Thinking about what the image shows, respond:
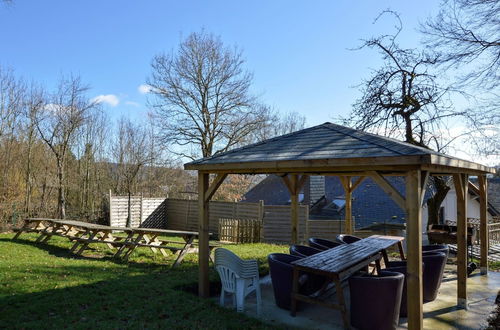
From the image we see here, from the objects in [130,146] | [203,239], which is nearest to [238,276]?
[203,239]

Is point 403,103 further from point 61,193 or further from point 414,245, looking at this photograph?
point 61,193

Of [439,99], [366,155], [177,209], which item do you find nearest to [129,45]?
[177,209]

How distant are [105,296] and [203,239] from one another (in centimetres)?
162

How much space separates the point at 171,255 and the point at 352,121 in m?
6.50

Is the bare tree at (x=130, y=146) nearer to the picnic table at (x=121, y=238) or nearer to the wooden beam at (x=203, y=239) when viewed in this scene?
the picnic table at (x=121, y=238)

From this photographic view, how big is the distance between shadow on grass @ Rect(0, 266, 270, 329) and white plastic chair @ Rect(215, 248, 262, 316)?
→ 0.28 meters

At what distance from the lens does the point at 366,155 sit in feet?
13.5

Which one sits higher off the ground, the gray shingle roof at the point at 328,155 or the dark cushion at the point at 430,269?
the gray shingle roof at the point at 328,155

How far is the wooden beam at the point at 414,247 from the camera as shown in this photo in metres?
3.90

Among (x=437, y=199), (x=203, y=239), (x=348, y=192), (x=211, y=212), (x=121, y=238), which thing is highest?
(x=348, y=192)

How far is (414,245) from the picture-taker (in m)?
3.94

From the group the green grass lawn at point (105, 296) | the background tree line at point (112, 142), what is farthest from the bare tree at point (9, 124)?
the green grass lawn at point (105, 296)

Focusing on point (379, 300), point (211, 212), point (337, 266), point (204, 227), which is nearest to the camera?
point (379, 300)

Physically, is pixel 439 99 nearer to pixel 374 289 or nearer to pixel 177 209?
pixel 374 289
